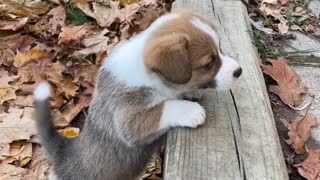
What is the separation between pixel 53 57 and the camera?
460 cm

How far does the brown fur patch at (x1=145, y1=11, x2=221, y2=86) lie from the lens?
106 inches

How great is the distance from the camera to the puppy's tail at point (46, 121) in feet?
10.2

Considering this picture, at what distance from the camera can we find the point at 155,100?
2.87m

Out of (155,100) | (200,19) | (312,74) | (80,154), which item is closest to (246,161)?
(155,100)

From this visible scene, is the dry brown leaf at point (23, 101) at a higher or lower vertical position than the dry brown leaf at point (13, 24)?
lower

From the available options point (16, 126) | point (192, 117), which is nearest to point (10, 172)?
point (16, 126)

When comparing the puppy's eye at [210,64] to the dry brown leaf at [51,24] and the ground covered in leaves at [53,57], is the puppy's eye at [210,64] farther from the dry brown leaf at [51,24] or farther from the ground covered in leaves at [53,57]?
the dry brown leaf at [51,24]

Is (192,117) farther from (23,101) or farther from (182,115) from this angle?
(23,101)

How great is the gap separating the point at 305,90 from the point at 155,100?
125 centimetres

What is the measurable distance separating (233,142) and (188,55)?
1.47 feet

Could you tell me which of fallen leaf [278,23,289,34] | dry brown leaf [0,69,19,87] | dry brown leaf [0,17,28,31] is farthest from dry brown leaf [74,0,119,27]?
fallen leaf [278,23,289,34]

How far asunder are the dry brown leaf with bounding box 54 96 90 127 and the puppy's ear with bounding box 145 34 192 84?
140 cm

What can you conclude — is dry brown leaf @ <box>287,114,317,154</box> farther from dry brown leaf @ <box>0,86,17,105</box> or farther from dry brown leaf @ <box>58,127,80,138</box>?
dry brown leaf @ <box>0,86,17,105</box>

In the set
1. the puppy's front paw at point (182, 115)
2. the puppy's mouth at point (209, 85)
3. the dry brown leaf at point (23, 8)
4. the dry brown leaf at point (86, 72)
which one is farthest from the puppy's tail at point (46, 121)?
the dry brown leaf at point (23, 8)
